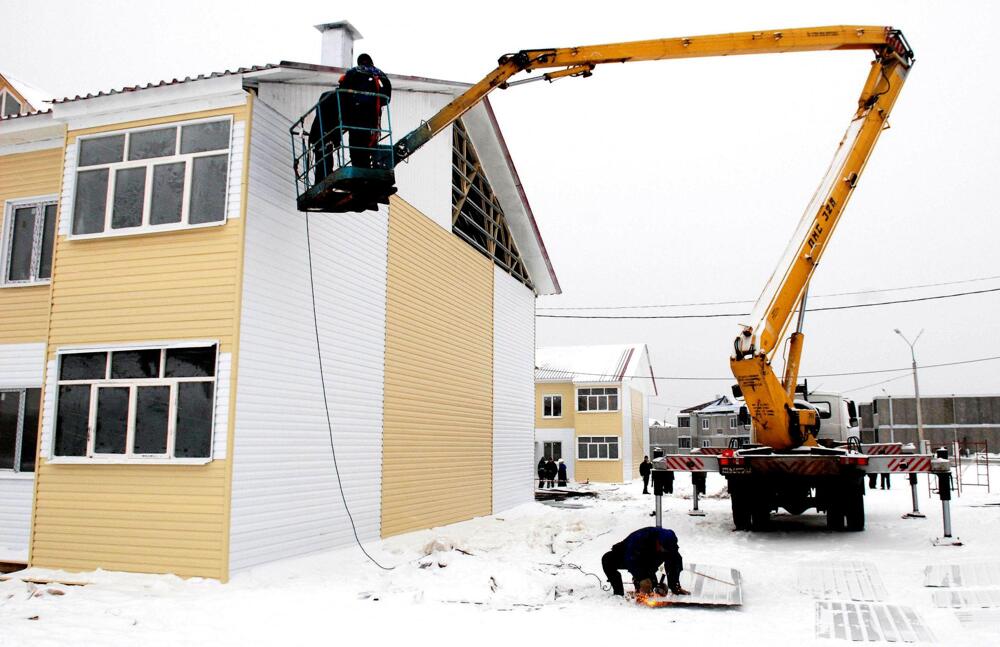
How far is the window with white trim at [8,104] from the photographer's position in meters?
15.9

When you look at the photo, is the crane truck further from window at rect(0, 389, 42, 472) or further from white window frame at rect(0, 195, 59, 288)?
window at rect(0, 389, 42, 472)

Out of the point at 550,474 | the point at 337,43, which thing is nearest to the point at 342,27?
the point at 337,43

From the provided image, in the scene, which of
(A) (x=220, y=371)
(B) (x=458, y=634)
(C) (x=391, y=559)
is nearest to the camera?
(B) (x=458, y=634)

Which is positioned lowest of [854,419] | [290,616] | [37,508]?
[290,616]

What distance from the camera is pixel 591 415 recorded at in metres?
38.8

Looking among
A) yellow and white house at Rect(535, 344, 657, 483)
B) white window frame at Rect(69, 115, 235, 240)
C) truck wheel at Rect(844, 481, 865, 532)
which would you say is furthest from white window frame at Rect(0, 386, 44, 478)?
yellow and white house at Rect(535, 344, 657, 483)

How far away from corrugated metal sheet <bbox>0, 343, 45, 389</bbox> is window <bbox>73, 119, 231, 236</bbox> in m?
2.40

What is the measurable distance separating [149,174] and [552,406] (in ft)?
98.5

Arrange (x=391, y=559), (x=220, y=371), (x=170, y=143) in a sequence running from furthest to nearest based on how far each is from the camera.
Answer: (x=391, y=559) → (x=170, y=143) → (x=220, y=371)

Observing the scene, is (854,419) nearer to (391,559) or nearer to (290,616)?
(391,559)

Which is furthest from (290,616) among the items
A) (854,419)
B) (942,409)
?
(942,409)

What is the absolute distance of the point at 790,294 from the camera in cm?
1406

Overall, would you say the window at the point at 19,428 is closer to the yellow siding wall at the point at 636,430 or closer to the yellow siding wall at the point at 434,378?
the yellow siding wall at the point at 434,378

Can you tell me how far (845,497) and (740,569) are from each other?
4.60 meters
